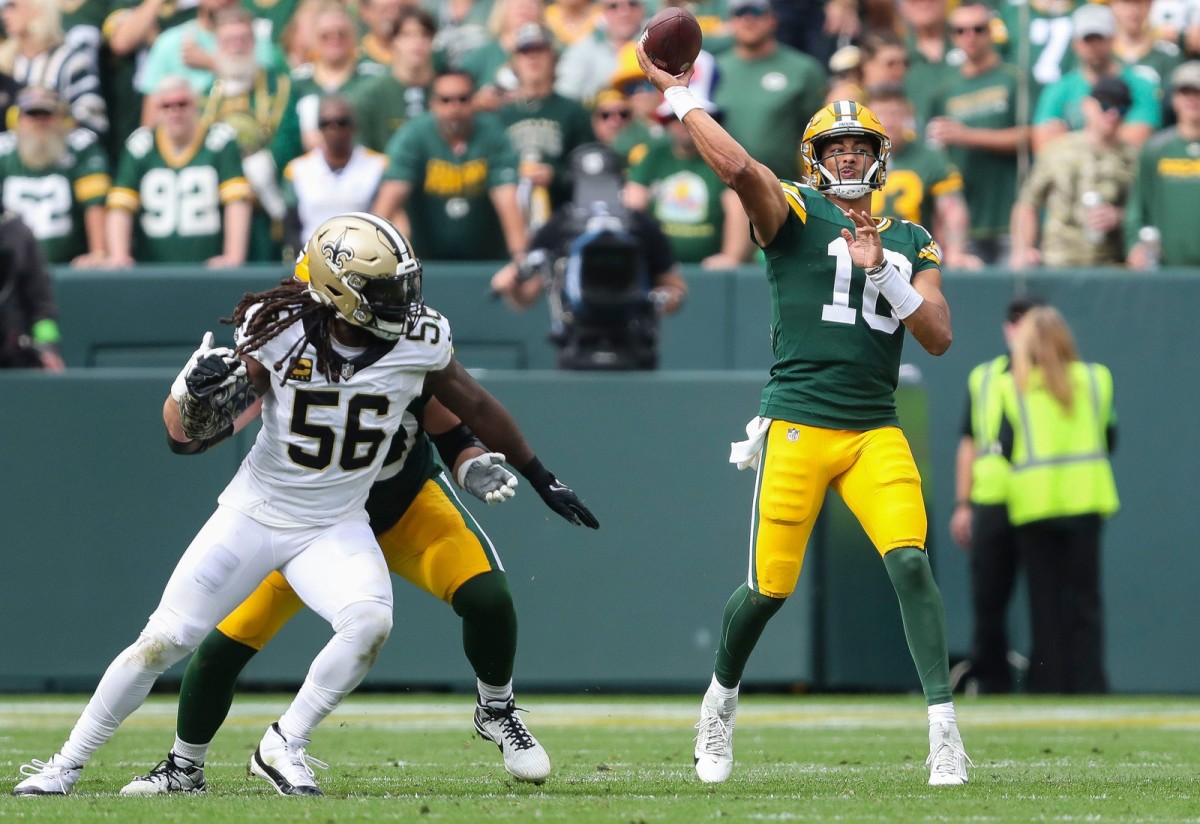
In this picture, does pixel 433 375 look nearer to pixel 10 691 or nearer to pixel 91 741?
pixel 91 741

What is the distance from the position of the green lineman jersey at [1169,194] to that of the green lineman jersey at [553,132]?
9.77 ft

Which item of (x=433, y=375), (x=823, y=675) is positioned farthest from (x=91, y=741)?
(x=823, y=675)

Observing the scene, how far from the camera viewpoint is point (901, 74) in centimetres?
1048

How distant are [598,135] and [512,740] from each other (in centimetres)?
552

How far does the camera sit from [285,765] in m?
5.24

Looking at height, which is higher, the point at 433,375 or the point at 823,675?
the point at 433,375

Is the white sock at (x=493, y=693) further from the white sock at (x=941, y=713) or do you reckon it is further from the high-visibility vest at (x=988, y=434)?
the high-visibility vest at (x=988, y=434)

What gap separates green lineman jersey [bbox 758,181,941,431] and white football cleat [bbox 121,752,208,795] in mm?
1974

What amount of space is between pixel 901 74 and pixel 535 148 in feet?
6.71

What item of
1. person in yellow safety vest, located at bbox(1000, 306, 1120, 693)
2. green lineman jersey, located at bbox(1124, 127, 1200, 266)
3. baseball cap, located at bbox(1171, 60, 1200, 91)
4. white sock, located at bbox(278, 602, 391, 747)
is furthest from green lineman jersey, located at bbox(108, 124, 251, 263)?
white sock, located at bbox(278, 602, 391, 747)

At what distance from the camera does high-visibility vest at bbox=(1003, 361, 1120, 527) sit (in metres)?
9.80

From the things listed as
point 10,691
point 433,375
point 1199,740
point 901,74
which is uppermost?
point 901,74

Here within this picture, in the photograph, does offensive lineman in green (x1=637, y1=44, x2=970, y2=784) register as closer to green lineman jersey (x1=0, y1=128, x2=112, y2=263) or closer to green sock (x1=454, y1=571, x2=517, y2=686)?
green sock (x1=454, y1=571, x2=517, y2=686)

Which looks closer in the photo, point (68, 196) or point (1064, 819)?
point (1064, 819)
